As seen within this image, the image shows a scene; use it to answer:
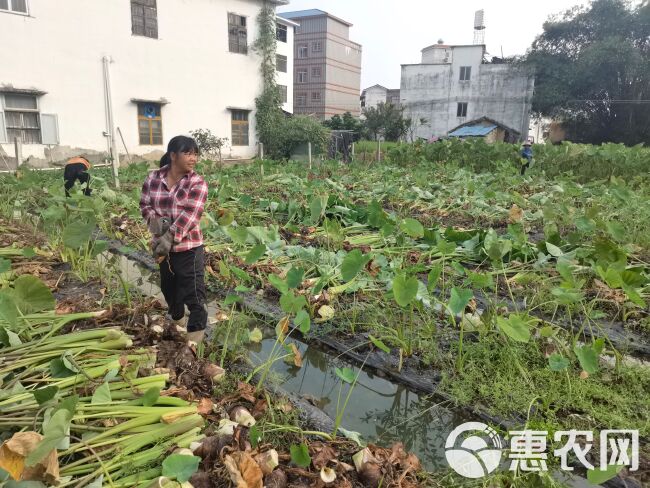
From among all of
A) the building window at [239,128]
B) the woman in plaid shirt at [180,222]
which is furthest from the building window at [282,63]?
the woman in plaid shirt at [180,222]

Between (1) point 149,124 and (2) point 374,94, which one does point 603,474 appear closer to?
(1) point 149,124

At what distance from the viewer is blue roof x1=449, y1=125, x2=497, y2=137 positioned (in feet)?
97.4

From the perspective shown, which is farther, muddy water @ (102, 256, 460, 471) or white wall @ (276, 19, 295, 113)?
white wall @ (276, 19, 295, 113)

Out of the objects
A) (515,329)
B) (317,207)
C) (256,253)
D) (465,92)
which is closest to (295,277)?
(256,253)

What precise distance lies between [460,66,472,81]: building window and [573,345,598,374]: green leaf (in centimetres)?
3470

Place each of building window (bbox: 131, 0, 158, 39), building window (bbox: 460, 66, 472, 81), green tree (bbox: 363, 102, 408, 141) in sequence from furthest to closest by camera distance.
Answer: building window (bbox: 460, 66, 472, 81) → green tree (bbox: 363, 102, 408, 141) → building window (bbox: 131, 0, 158, 39)

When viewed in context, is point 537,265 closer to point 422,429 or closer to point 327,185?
point 422,429

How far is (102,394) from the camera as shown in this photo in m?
1.93

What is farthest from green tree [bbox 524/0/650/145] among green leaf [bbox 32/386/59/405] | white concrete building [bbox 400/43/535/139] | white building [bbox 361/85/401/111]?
green leaf [bbox 32/386/59/405]

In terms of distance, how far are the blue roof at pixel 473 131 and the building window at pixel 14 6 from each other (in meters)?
24.5

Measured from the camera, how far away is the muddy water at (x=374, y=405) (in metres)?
2.27

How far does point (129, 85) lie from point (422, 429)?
1607cm

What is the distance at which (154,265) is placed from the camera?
477cm

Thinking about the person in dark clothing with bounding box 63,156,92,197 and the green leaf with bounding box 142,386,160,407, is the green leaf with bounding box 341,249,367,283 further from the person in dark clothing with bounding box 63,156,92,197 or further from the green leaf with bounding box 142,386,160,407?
the person in dark clothing with bounding box 63,156,92,197
